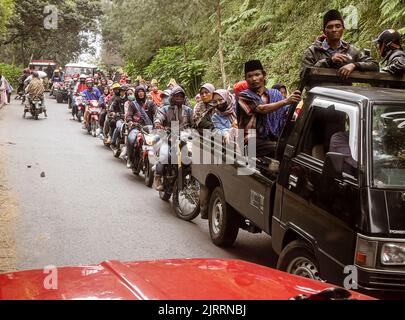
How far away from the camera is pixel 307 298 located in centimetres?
259

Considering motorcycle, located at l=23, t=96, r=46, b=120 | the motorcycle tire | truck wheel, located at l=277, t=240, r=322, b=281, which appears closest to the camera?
truck wheel, located at l=277, t=240, r=322, b=281

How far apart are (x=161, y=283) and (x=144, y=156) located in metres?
9.58

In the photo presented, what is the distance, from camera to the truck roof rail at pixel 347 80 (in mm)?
5492

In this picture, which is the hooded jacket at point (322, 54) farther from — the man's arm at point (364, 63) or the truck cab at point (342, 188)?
the truck cab at point (342, 188)

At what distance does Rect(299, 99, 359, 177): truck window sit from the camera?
4512 mm

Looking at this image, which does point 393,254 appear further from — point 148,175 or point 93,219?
point 148,175

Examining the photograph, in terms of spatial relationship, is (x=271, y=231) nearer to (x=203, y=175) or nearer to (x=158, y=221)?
(x=203, y=175)

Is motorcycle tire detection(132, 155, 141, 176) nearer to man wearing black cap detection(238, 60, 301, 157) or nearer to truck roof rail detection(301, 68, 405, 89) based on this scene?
man wearing black cap detection(238, 60, 301, 157)

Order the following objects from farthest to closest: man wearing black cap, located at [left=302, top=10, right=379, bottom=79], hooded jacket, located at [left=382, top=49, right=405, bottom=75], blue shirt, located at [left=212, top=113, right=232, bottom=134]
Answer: blue shirt, located at [left=212, top=113, right=232, bottom=134] < man wearing black cap, located at [left=302, top=10, right=379, bottom=79] < hooded jacket, located at [left=382, top=49, right=405, bottom=75]

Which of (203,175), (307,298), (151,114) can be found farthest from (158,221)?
(307,298)

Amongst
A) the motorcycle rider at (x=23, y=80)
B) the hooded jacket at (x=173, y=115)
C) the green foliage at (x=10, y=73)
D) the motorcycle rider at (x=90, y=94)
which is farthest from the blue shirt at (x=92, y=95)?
the green foliage at (x=10, y=73)

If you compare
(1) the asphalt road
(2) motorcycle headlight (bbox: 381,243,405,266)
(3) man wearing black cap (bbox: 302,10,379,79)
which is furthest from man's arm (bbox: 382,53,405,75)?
(1) the asphalt road

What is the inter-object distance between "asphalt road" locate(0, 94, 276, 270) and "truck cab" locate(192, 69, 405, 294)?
1937mm

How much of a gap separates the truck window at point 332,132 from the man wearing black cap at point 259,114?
144cm
